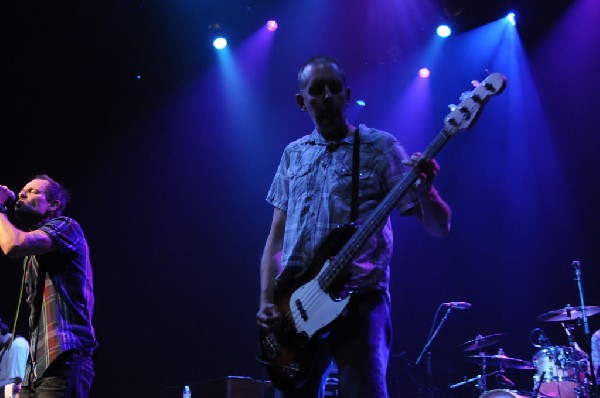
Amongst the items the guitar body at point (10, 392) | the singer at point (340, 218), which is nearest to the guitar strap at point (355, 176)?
the singer at point (340, 218)

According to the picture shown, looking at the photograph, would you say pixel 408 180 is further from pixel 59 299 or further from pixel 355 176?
pixel 59 299

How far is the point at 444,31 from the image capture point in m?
10.2

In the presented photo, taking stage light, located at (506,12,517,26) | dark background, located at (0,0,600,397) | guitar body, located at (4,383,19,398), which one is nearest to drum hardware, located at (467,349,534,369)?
dark background, located at (0,0,600,397)

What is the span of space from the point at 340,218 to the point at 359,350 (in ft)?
2.07

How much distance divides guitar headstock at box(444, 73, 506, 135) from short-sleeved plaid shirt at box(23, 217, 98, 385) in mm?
2407

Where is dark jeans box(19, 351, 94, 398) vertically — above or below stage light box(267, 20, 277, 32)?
below

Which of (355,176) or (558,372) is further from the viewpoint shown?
(558,372)

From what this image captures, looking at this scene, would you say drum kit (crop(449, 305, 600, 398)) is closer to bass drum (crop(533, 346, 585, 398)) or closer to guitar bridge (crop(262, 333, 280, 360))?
bass drum (crop(533, 346, 585, 398))

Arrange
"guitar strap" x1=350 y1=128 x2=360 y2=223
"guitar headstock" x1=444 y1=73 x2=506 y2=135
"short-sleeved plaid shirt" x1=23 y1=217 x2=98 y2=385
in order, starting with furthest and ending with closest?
1. "short-sleeved plaid shirt" x1=23 y1=217 x2=98 y2=385
2. "guitar strap" x1=350 y1=128 x2=360 y2=223
3. "guitar headstock" x1=444 y1=73 x2=506 y2=135

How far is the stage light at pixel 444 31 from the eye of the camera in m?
10.1

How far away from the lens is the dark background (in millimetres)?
9688

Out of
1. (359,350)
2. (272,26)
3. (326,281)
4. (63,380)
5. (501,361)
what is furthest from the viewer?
(272,26)

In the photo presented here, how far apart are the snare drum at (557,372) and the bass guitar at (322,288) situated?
640cm

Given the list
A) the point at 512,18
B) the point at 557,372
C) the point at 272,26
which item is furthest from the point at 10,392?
the point at 512,18
